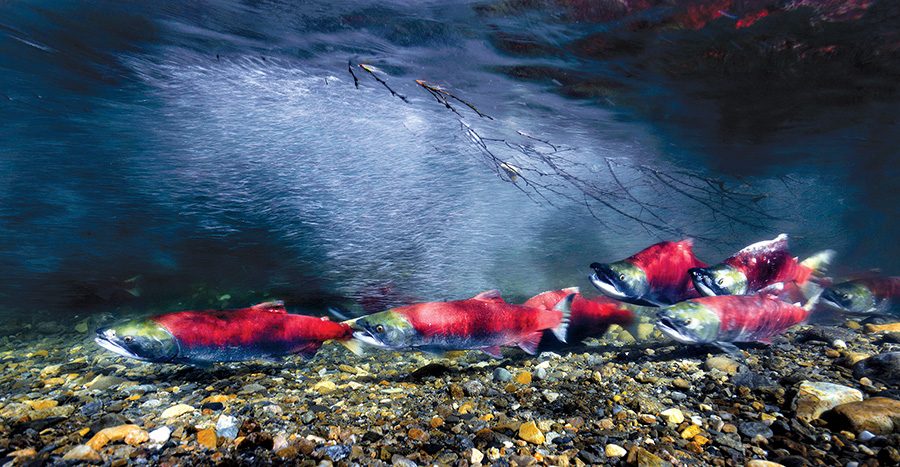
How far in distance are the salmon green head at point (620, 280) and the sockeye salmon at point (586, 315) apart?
97 cm

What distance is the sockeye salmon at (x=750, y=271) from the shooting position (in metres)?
3.70

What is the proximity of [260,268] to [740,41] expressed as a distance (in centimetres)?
1120

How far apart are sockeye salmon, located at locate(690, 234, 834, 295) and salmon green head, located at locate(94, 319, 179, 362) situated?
4831mm

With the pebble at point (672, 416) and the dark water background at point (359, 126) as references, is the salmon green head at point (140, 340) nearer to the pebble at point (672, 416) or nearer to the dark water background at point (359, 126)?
the pebble at point (672, 416)

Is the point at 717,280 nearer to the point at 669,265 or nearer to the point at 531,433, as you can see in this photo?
the point at 669,265

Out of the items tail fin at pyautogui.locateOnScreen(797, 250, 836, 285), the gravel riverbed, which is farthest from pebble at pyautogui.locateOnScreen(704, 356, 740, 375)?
tail fin at pyautogui.locateOnScreen(797, 250, 836, 285)

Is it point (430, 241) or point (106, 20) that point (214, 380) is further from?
point (430, 241)

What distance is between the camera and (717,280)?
3.67 m

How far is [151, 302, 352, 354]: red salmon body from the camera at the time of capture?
10.5 ft

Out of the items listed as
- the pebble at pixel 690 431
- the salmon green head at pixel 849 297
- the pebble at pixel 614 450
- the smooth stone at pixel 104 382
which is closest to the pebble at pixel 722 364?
the pebble at pixel 690 431

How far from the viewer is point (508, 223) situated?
1123 centimetres

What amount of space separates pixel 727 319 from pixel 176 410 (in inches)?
189

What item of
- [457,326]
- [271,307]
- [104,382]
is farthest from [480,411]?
[104,382]

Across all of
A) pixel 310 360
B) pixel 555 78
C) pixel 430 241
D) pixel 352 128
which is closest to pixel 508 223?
pixel 430 241
